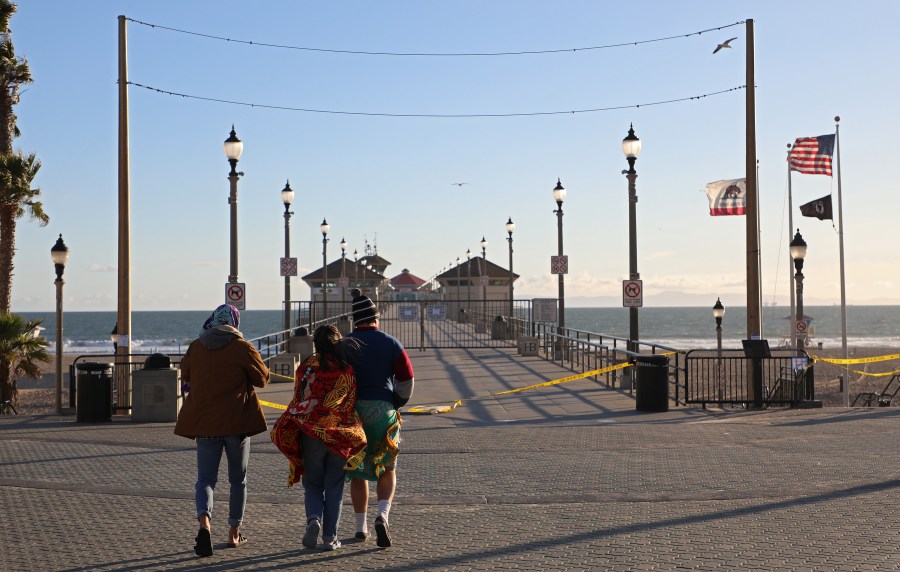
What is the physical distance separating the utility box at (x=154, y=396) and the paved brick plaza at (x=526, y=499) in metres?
0.34

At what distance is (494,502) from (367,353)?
8.03 feet

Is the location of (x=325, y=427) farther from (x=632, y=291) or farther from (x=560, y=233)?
(x=560, y=233)

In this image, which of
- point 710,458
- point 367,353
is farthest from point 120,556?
point 710,458

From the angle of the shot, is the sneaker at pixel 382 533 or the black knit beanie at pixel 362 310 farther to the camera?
the black knit beanie at pixel 362 310

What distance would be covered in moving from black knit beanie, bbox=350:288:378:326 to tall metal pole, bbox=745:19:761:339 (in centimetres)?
1335

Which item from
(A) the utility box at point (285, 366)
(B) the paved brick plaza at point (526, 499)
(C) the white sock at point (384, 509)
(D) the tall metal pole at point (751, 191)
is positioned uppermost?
(D) the tall metal pole at point (751, 191)

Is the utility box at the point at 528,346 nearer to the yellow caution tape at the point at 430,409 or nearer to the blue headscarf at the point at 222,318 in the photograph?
the yellow caution tape at the point at 430,409

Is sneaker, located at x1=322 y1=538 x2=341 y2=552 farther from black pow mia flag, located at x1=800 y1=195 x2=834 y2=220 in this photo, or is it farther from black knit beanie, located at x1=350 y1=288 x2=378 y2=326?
black pow mia flag, located at x1=800 y1=195 x2=834 y2=220

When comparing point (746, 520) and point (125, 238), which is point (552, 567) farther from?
point (125, 238)

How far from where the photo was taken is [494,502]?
941 centimetres

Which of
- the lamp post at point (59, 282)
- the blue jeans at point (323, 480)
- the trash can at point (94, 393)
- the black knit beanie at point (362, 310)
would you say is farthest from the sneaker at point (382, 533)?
the lamp post at point (59, 282)

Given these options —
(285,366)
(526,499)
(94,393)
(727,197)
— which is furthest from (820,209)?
(526,499)

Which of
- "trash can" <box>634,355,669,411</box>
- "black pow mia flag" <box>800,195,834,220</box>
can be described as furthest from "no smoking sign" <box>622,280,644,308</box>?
"black pow mia flag" <box>800,195,834,220</box>

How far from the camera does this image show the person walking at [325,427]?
743cm
